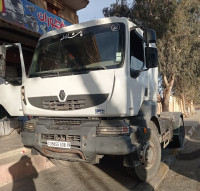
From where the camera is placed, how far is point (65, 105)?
11.0 ft

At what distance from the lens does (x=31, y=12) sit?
7.72 metres

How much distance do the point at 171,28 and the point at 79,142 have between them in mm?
9930

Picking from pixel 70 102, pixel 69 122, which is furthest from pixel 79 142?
pixel 70 102

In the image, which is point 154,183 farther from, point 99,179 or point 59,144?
point 59,144

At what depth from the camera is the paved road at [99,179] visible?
140 inches

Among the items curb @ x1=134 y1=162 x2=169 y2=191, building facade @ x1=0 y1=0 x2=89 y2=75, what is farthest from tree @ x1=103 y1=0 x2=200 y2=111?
curb @ x1=134 y1=162 x2=169 y2=191

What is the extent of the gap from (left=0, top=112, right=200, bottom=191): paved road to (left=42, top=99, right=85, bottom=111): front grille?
135cm

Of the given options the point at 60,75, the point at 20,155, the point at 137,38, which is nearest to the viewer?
the point at 60,75

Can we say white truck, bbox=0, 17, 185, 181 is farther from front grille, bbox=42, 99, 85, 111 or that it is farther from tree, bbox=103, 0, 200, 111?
tree, bbox=103, 0, 200, 111

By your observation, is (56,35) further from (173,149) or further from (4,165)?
(173,149)

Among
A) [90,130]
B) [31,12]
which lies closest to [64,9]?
[31,12]

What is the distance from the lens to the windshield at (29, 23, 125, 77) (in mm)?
3336

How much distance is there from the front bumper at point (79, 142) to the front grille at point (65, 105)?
0.27m

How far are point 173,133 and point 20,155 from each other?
3.79 metres
